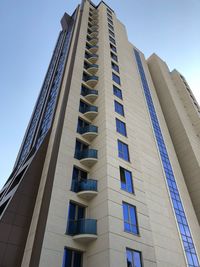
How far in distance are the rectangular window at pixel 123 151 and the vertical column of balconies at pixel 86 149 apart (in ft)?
8.20

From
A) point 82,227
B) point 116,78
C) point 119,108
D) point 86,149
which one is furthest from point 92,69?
point 82,227

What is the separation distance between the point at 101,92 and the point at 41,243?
19.2 metres

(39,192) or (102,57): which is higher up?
(102,57)

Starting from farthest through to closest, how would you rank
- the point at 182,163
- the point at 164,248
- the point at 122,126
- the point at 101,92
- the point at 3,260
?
the point at 182,163, the point at 101,92, the point at 122,126, the point at 164,248, the point at 3,260

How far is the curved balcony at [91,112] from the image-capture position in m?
26.1

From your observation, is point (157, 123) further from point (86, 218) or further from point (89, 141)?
point (86, 218)

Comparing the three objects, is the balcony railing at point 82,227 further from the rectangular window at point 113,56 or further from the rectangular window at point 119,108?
the rectangular window at point 113,56

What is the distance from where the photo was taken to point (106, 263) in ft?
47.1

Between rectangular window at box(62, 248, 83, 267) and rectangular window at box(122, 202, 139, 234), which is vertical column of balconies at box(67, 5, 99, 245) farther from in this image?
rectangular window at box(122, 202, 139, 234)

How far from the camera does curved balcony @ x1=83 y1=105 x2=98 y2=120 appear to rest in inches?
1029

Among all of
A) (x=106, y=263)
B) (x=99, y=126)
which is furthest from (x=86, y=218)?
(x=99, y=126)

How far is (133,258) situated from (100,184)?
598 centimetres

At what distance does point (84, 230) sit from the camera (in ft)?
53.3

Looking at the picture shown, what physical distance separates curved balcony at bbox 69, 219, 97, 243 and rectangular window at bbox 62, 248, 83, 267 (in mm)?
868
